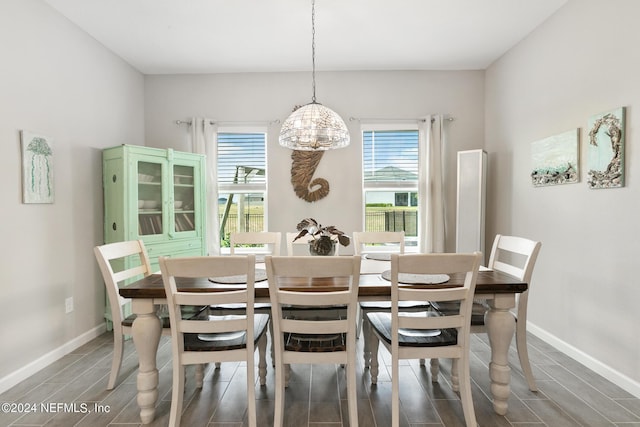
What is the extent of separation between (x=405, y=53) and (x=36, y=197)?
354 centimetres

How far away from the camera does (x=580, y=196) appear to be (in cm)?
251

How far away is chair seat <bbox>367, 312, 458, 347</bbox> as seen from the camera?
167 centimetres

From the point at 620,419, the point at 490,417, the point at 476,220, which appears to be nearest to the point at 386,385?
the point at 490,417

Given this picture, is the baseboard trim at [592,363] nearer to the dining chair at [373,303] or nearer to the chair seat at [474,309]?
the chair seat at [474,309]

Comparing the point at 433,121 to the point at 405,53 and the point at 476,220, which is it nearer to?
the point at 405,53

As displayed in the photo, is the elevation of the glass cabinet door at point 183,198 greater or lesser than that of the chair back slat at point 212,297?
greater

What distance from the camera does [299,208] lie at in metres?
3.93

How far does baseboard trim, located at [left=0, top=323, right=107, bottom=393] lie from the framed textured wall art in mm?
4220

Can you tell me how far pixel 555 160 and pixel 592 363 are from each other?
1.58 m

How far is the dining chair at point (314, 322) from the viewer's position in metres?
1.45

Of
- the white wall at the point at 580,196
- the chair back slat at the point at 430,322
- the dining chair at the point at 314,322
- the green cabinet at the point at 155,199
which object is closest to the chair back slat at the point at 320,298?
the dining chair at the point at 314,322

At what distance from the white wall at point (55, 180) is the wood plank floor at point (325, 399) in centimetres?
38

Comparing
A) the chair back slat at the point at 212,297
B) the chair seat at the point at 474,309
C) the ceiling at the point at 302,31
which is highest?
the ceiling at the point at 302,31

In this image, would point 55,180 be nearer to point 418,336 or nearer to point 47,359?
point 47,359
